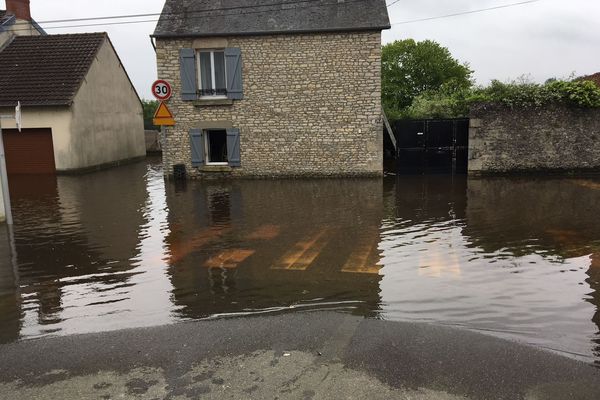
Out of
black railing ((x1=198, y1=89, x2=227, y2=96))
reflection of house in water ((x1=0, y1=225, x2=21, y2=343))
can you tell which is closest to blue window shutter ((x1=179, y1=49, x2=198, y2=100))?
black railing ((x1=198, y1=89, x2=227, y2=96))

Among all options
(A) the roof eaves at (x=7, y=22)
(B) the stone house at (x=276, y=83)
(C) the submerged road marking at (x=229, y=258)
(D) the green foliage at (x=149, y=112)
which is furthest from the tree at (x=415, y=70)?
(C) the submerged road marking at (x=229, y=258)

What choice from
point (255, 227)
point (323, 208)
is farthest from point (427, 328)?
point (323, 208)

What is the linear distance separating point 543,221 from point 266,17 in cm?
1053

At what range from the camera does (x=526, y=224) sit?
359 inches

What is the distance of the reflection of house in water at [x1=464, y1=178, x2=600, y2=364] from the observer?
7.24m

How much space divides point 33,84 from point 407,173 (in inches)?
573

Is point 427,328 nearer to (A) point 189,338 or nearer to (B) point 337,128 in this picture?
(A) point 189,338

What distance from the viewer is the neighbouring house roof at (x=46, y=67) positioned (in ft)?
61.0

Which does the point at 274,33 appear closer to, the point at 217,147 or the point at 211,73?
the point at 211,73

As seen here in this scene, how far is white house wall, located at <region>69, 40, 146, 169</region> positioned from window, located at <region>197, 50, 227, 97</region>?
6.11 meters

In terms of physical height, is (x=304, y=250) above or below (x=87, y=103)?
below

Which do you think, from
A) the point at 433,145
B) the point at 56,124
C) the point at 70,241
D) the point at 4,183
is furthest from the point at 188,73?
the point at 70,241

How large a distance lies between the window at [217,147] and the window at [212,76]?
1299 millimetres

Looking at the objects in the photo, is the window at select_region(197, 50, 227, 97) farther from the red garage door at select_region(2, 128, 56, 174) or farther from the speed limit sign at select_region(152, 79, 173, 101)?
the red garage door at select_region(2, 128, 56, 174)
